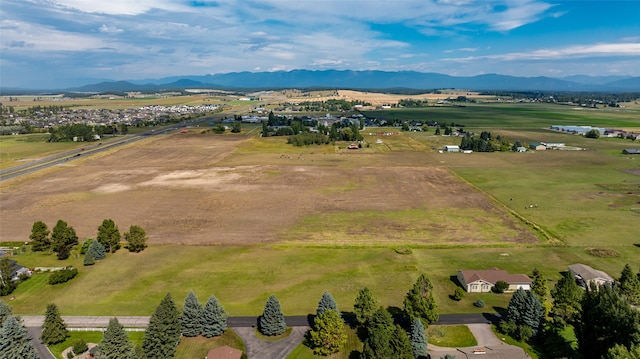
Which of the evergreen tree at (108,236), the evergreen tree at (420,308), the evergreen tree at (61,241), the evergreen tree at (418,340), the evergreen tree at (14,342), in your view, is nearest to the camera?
the evergreen tree at (14,342)

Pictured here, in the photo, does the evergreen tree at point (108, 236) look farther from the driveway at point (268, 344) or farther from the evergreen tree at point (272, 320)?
the evergreen tree at point (272, 320)

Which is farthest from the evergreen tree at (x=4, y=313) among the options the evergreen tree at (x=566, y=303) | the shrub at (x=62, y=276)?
the evergreen tree at (x=566, y=303)

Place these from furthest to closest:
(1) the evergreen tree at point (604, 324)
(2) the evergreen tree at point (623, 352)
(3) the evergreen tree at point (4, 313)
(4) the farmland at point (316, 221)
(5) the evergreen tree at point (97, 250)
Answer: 1. (5) the evergreen tree at point (97, 250)
2. (4) the farmland at point (316, 221)
3. (3) the evergreen tree at point (4, 313)
4. (1) the evergreen tree at point (604, 324)
5. (2) the evergreen tree at point (623, 352)

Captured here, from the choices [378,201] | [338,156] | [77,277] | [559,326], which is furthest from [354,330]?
[338,156]

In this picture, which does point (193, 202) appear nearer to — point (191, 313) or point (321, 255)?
point (321, 255)

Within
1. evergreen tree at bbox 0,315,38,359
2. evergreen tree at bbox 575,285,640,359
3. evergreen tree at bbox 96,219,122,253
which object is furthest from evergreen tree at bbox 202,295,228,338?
evergreen tree at bbox 575,285,640,359

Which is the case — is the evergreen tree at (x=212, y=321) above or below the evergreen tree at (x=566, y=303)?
→ below
